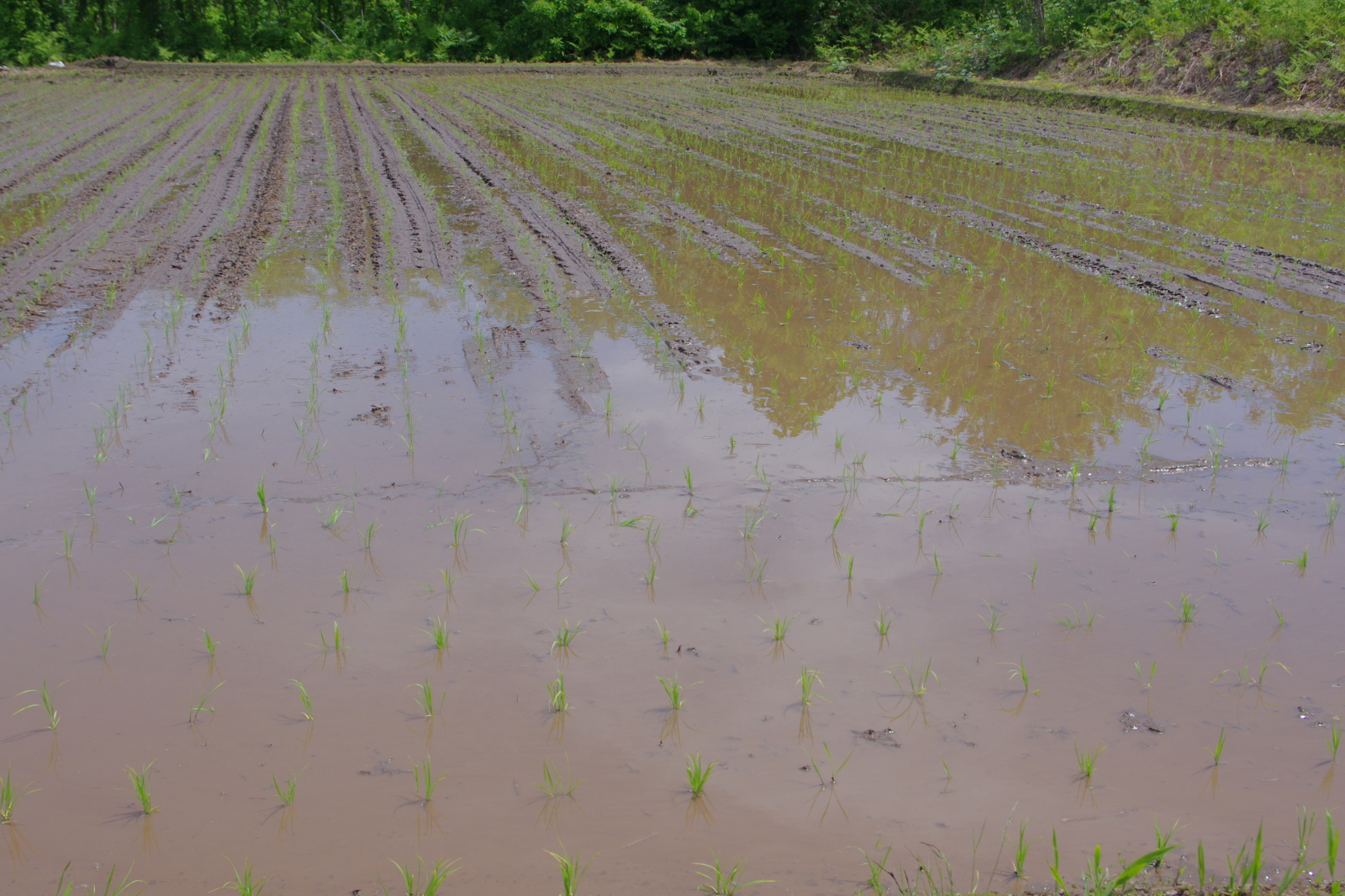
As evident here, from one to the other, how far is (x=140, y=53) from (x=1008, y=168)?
100 feet

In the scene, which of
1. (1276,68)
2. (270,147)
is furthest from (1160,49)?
(270,147)

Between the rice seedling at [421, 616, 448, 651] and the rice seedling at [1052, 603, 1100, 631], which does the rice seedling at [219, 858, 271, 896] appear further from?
the rice seedling at [1052, 603, 1100, 631]

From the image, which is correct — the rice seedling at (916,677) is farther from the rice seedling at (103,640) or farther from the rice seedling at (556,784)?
the rice seedling at (103,640)

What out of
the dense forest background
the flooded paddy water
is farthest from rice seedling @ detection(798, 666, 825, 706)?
the dense forest background

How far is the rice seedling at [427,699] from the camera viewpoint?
2.92 meters

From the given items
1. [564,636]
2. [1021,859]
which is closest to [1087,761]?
[1021,859]

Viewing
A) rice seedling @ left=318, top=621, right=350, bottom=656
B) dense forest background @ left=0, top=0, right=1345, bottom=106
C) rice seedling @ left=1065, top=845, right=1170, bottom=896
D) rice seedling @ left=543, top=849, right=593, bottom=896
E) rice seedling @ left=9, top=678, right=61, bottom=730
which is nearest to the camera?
rice seedling @ left=1065, top=845, right=1170, bottom=896

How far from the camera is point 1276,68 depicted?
603 inches

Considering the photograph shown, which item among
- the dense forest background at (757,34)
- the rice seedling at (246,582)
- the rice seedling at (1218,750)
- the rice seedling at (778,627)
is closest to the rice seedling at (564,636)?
the rice seedling at (778,627)

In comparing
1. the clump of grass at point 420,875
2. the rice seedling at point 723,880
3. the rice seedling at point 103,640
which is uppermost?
the rice seedling at point 103,640

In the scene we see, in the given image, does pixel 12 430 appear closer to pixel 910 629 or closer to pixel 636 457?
pixel 636 457

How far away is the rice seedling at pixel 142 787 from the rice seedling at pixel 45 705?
Result: 1.22ft

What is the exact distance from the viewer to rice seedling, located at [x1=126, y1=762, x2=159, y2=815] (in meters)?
2.52

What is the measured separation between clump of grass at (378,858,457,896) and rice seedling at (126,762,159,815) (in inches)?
28.5
